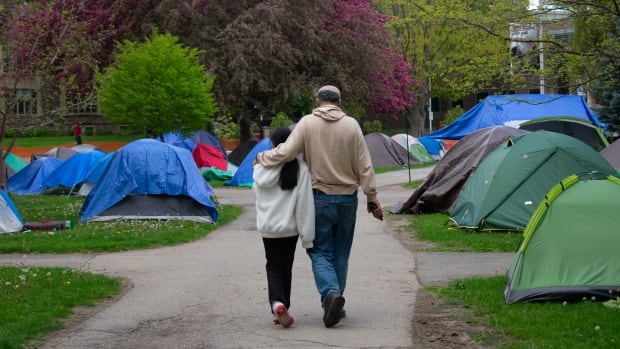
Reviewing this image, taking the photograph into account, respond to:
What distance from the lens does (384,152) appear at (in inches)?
1377

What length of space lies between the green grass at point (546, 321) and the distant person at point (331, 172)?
56.3 inches

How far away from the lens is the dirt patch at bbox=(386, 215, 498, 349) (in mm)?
7020

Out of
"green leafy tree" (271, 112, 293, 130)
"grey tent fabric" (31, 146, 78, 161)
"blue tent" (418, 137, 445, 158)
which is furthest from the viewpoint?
"blue tent" (418, 137, 445, 158)

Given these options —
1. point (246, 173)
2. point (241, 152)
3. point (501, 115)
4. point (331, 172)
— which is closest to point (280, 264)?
point (331, 172)

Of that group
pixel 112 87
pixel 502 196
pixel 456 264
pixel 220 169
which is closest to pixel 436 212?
pixel 502 196

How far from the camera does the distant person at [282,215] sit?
7422mm

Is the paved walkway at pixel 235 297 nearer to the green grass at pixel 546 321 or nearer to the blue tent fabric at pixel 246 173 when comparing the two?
the green grass at pixel 546 321

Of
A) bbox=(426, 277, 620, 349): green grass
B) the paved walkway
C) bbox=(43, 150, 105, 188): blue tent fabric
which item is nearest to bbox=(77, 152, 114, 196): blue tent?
bbox=(43, 150, 105, 188): blue tent fabric

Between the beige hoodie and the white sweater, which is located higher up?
the beige hoodie

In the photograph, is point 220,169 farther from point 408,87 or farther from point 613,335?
point 613,335

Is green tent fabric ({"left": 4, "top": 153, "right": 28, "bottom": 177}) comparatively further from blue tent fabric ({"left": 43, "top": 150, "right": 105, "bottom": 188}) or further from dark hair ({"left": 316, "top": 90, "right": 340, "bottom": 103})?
dark hair ({"left": 316, "top": 90, "right": 340, "bottom": 103})

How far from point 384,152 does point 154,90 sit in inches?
538

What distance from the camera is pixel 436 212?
1769 cm

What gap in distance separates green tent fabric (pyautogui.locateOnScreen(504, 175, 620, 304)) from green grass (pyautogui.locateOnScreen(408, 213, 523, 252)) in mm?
2803
